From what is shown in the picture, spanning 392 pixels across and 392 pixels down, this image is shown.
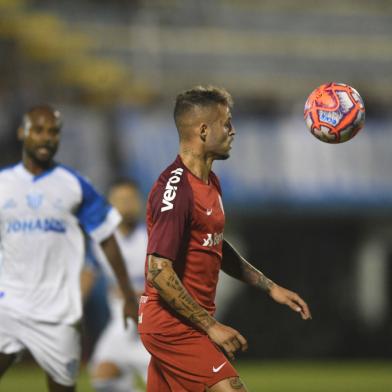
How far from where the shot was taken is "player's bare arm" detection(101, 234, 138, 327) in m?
7.27

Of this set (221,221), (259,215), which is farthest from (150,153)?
(221,221)

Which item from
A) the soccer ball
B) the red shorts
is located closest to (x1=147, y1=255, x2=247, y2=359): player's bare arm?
the red shorts

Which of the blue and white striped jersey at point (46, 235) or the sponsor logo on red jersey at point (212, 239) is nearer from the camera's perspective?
the sponsor logo on red jersey at point (212, 239)

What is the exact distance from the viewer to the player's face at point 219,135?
5.87 m

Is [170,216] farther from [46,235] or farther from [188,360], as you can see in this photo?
[46,235]

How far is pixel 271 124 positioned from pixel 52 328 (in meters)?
12.2

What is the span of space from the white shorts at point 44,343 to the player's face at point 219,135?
2141 mm

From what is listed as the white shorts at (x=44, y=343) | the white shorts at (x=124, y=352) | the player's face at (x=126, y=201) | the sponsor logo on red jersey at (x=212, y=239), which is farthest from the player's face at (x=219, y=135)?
the player's face at (x=126, y=201)

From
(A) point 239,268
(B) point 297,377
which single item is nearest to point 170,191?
(A) point 239,268

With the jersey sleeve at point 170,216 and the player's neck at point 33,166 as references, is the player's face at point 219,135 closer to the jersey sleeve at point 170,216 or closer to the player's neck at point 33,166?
the jersey sleeve at point 170,216

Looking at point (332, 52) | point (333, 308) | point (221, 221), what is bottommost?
point (333, 308)

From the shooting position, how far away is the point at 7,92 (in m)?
18.4

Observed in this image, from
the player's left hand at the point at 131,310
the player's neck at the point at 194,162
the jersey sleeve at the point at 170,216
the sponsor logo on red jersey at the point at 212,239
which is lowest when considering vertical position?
the player's left hand at the point at 131,310

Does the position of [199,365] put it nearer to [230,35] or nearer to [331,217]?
[331,217]
